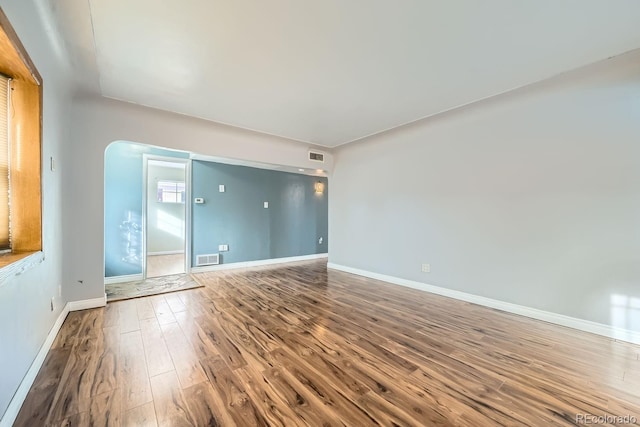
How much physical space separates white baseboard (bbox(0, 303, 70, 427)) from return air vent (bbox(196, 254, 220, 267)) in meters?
2.53

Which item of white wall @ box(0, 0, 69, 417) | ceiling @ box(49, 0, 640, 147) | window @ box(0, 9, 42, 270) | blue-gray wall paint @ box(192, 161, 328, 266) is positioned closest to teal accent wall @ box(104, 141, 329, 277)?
blue-gray wall paint @ box(192, 161, 328, 266)

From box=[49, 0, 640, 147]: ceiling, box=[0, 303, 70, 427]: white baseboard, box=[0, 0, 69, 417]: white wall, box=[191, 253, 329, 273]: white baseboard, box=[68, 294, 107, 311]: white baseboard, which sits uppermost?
box=[49, 0, 640, 147]: ceiling

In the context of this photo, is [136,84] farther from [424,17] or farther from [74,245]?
[424,17]

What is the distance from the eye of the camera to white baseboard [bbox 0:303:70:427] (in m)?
1.29

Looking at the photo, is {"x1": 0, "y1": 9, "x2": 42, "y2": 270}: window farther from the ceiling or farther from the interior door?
the interior door

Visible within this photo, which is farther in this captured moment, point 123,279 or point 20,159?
point 123,279

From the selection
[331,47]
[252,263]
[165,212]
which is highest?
[331,47]

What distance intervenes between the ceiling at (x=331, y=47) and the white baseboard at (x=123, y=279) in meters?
2.87

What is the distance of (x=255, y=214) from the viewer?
5.57m

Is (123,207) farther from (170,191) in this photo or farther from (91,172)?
(170,191)

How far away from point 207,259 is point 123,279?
4.41 ft

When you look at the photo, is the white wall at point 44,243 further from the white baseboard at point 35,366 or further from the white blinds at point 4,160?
the white blinds at point 4,160

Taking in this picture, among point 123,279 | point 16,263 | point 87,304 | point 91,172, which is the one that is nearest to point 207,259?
point 123,279

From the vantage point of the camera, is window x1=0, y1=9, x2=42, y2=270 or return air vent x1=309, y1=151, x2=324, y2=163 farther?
return air vent x1=309, y1=151, x2=324, y2=163
